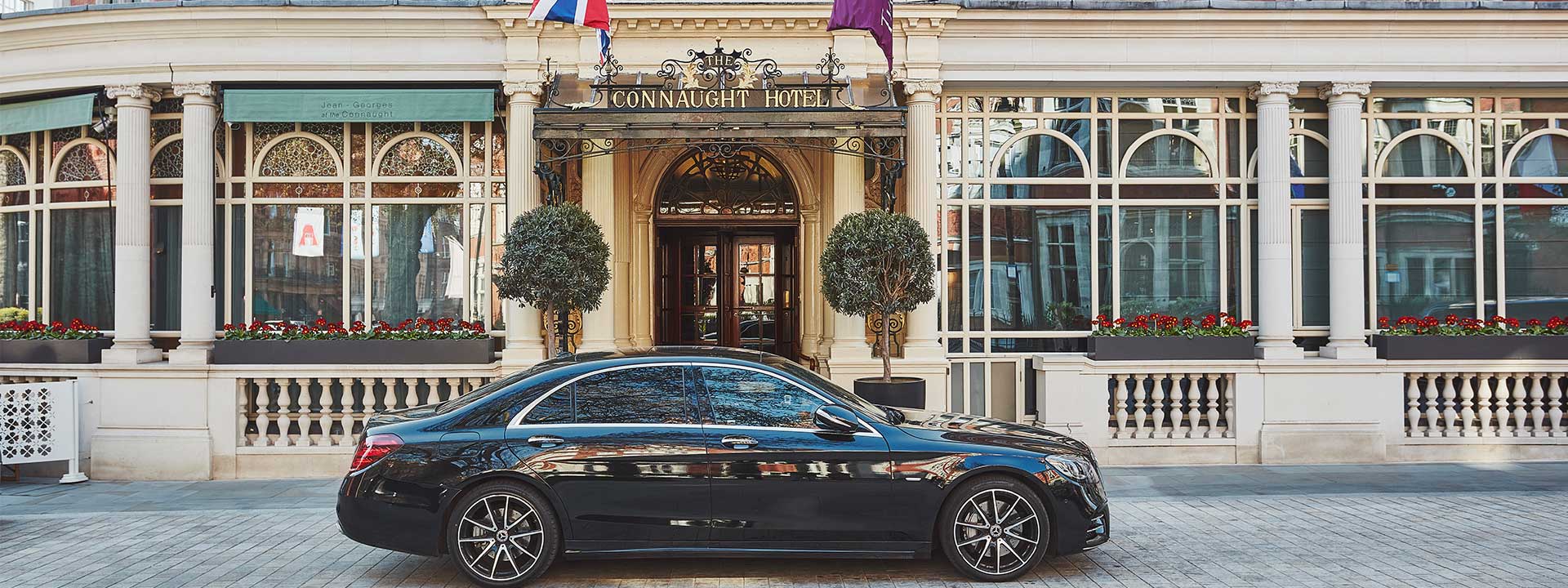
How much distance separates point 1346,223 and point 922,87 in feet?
16.0

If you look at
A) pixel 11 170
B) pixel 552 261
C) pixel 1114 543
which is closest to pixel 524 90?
pixel 552 261

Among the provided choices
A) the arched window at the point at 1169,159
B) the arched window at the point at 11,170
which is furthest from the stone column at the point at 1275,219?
the arched window at the point at 11,170

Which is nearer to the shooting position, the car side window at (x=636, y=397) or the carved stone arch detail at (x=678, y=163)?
the car side window at (x=636, y=397)

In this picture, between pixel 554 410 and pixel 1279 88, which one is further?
pixel 1279 88

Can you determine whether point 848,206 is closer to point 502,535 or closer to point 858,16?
point 858,16

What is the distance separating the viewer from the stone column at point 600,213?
1130 centimetres

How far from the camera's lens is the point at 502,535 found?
20.4ft

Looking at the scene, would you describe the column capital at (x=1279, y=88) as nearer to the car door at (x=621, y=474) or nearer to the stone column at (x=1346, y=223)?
the stone column at (x=1346, y=223)

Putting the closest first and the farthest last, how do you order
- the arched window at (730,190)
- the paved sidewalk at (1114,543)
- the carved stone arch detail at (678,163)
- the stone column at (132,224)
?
the paved sidewalk at (1114,543)
the stone column at (132,224)
the carved stone arch detail at (678,163)
the arched window at (730,190)

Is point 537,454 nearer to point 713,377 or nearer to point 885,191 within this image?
point 713,377

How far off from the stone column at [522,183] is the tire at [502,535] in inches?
194

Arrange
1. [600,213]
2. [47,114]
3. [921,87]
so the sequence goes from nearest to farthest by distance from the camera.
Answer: [921,87], [600,213], [47,114]

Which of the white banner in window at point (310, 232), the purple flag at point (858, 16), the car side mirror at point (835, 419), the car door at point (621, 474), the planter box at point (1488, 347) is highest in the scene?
the purple flag at point (858, 16)

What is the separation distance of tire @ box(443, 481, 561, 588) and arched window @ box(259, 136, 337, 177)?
7.26 m
